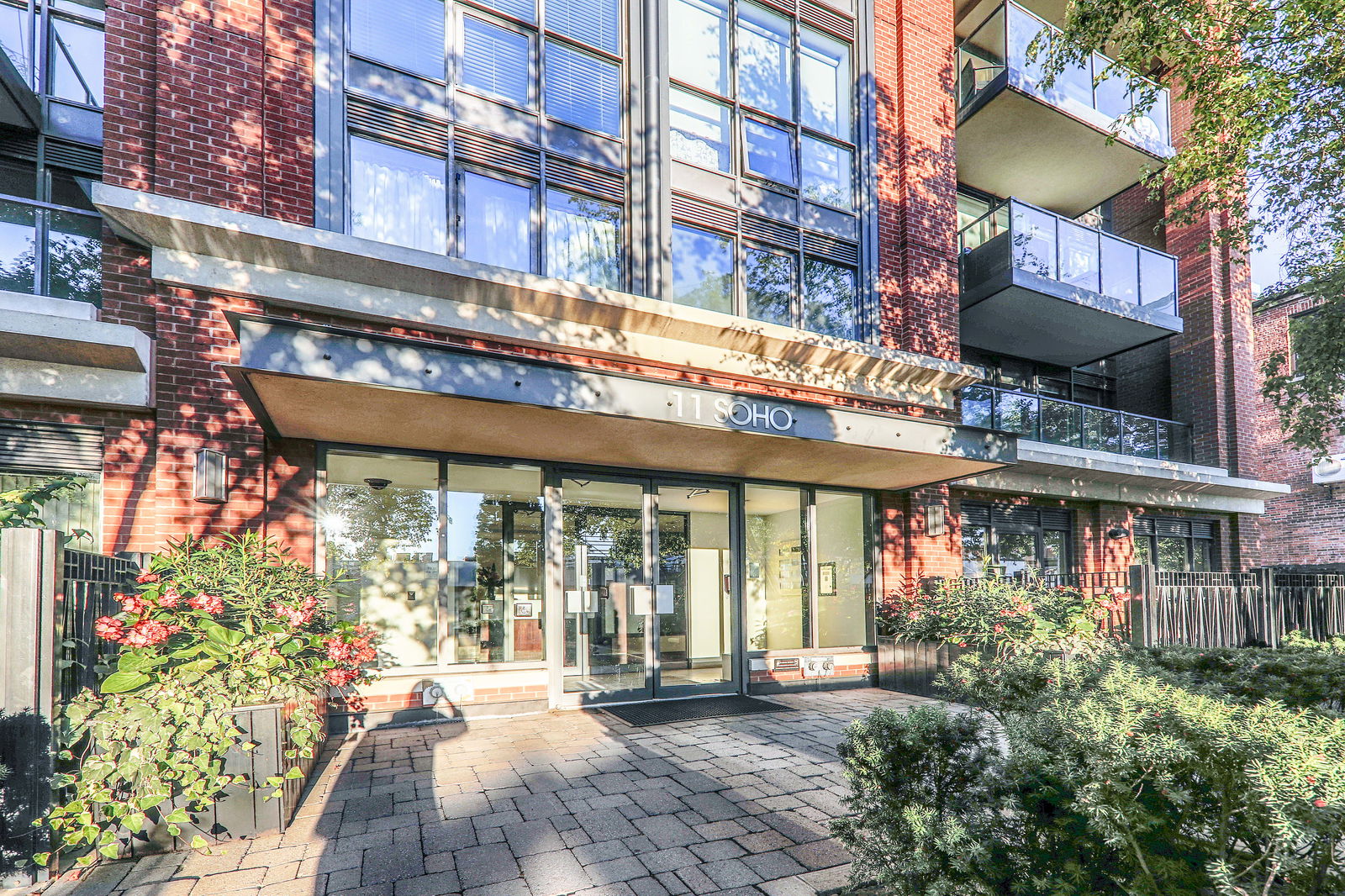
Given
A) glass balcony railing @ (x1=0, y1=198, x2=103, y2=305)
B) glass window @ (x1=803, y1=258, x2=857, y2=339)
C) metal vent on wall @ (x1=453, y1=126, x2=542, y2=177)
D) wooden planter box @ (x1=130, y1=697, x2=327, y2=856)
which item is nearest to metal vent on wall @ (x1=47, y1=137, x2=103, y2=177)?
glass balcony railing @ (x1=0, y1=198, x2=103, y2=305)

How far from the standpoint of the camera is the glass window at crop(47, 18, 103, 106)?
6621 millimetres

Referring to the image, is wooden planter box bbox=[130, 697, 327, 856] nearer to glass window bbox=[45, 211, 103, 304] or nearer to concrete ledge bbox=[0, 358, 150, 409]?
concrete ledge bbox=[0, 358, 150, 409]

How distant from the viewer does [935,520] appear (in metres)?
10.1

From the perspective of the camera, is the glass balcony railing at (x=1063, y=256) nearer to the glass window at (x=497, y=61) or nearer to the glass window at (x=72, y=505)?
the glass window at (x=497, y=61)

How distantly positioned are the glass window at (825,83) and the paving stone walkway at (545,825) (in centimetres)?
834

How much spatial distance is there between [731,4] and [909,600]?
8.68 m

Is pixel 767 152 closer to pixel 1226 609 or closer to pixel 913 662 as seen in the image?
pixel 913 662

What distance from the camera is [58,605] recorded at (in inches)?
144

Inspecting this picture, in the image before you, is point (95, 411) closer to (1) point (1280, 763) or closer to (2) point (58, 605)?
(2) point (58, 605)

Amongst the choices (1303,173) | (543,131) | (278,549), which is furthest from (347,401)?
(1303,173)

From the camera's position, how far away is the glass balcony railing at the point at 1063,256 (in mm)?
10977

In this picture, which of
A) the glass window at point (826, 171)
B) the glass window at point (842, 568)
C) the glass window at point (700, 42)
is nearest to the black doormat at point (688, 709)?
the glass window at point (842, 568)

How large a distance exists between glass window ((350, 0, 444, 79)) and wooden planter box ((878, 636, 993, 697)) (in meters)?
8.98

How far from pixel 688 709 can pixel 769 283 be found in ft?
18.5
